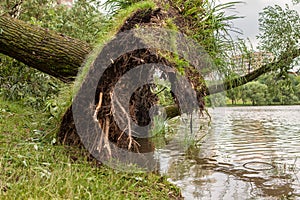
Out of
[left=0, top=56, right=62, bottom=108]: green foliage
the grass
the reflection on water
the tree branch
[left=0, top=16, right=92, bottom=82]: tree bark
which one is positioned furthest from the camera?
[left=0, top=56, right=62, bottom=108]: green foliage

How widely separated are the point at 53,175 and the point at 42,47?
2.21 metres

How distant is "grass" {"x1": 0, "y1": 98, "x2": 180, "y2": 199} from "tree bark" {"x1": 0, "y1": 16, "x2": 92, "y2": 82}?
874mm

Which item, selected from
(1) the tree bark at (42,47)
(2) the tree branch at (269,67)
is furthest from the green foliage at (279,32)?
(1) the tree bark at (42,47)

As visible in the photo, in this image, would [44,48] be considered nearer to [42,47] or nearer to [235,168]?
[42,47]

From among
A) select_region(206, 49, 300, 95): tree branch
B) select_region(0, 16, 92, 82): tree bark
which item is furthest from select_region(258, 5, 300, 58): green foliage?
select_region(0, 16, 92, 82): tree bark

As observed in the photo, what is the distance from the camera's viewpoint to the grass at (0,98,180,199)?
2.61 m

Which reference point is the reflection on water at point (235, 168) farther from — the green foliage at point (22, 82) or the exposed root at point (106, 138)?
the green foliage at point (22, 82)

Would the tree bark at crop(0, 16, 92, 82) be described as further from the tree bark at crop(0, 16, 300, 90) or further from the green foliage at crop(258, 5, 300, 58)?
the green foliage at crop(258, 5, 300, 58)

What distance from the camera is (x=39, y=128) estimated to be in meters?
4.60

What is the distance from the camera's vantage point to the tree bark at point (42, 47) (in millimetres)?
4508

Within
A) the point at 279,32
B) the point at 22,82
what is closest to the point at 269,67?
the point at 279,32

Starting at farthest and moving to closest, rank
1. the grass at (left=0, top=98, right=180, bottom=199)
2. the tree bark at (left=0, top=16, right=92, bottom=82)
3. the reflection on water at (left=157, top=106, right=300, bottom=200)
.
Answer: the tree bark at (left=0, top=16, right=92, bottom=82), the reflection on water at (left=157, top=106, right=300, bottom=200), the grass at (left=0, top=98, right=180, bottom=199)

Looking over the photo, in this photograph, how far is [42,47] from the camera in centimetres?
451

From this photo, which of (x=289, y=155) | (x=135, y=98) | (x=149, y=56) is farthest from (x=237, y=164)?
(x=149, y=56)
